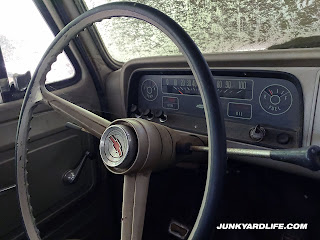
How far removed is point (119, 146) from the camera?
0.87 metres

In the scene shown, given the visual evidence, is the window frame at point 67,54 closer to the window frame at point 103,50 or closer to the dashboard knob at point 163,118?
the window frame at point 103,50

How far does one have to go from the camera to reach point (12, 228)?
133 centimetres

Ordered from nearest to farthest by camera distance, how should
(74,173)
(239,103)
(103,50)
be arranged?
1. (239,103)
2. (74,173)
3. (103,50)

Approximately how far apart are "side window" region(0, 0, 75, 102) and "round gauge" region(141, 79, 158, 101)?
37cm

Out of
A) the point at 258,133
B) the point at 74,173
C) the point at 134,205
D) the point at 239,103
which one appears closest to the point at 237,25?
the point at 239,103

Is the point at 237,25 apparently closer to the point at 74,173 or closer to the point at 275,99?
the point at 275,99

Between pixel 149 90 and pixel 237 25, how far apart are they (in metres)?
0.45

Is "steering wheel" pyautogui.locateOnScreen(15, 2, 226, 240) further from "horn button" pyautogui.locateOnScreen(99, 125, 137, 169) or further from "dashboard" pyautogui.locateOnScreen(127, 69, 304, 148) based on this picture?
"dashboard" pyautogui.locateOnScreen(127, 69, 304, 148)

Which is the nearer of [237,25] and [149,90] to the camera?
[237,25]

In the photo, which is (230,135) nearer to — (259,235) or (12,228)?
(259,235)

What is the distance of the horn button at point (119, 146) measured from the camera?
Result: 0.85 meters

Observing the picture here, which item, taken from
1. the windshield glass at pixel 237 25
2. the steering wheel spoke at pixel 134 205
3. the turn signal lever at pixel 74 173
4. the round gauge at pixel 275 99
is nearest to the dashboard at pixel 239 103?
the round gauge at pixel 275 99

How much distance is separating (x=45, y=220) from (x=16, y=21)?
85 centimetres

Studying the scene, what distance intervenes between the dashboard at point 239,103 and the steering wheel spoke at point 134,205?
1.28ft
